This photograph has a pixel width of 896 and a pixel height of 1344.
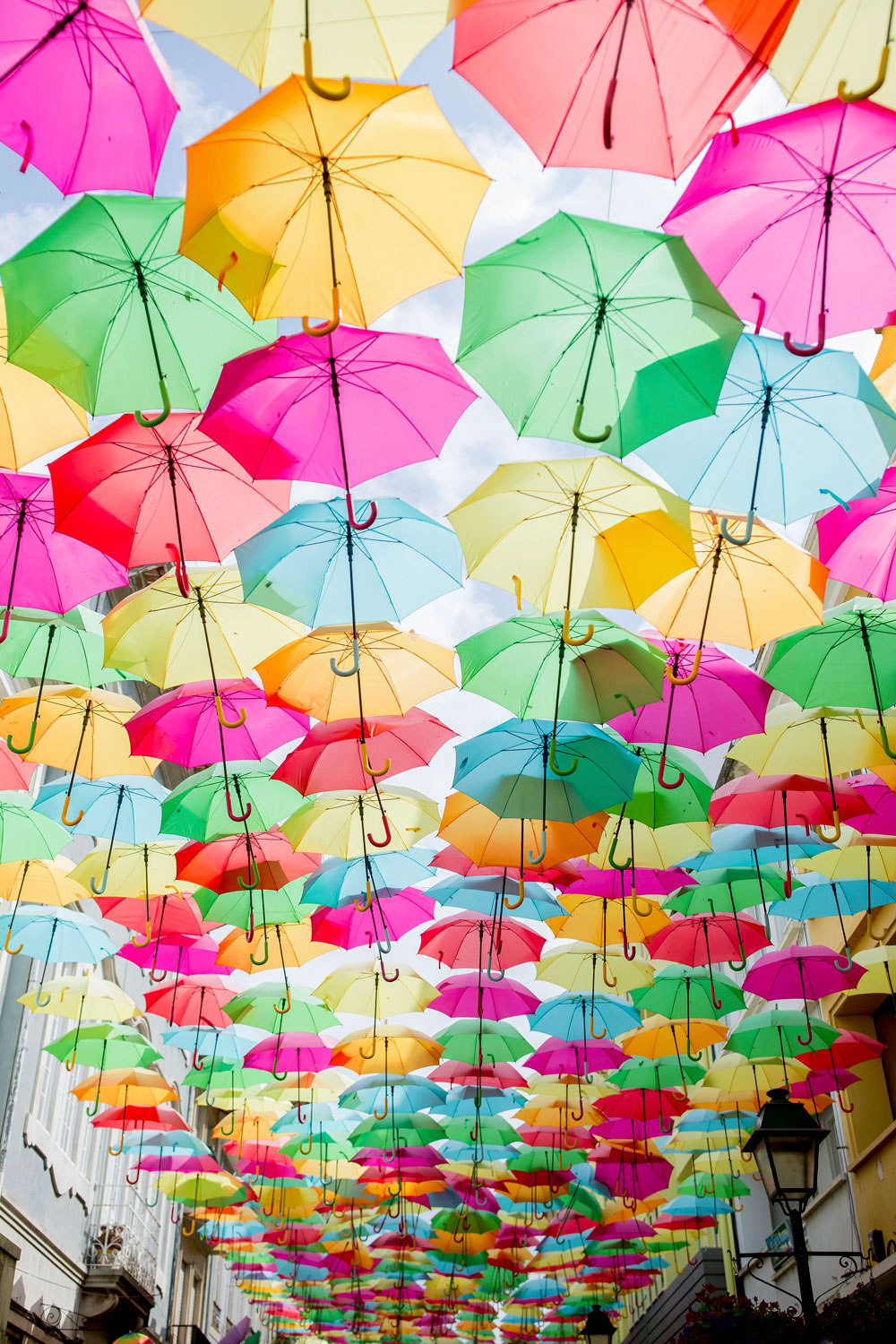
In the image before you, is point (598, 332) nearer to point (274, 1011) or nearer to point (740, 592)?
point (740, 592)

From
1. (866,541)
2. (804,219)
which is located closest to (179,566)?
(804,219)

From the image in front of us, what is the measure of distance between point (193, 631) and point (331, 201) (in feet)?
11.6

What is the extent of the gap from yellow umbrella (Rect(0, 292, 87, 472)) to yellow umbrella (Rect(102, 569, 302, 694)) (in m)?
1.33

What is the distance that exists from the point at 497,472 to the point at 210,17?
2.83 meters

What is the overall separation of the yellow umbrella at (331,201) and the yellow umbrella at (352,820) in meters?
5.07

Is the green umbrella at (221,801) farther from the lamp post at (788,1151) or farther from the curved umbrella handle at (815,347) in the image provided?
the curved umbrella handle at (815,347)

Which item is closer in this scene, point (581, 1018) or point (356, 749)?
point (356, 749)

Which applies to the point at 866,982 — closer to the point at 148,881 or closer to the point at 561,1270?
the point at 148,881

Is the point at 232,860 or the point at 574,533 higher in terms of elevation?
the point at 574,533

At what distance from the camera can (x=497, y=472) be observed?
662cm

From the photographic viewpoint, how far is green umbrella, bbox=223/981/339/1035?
12.9 meters

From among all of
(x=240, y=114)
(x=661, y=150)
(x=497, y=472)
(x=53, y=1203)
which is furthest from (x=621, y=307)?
(x=53, y=1203)

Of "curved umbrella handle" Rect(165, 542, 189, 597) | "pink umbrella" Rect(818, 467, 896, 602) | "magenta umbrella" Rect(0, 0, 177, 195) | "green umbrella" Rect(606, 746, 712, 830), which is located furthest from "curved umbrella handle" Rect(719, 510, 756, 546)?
"magenta umbrella" Rect(0, 0, 177, 195)

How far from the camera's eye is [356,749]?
8617mm
